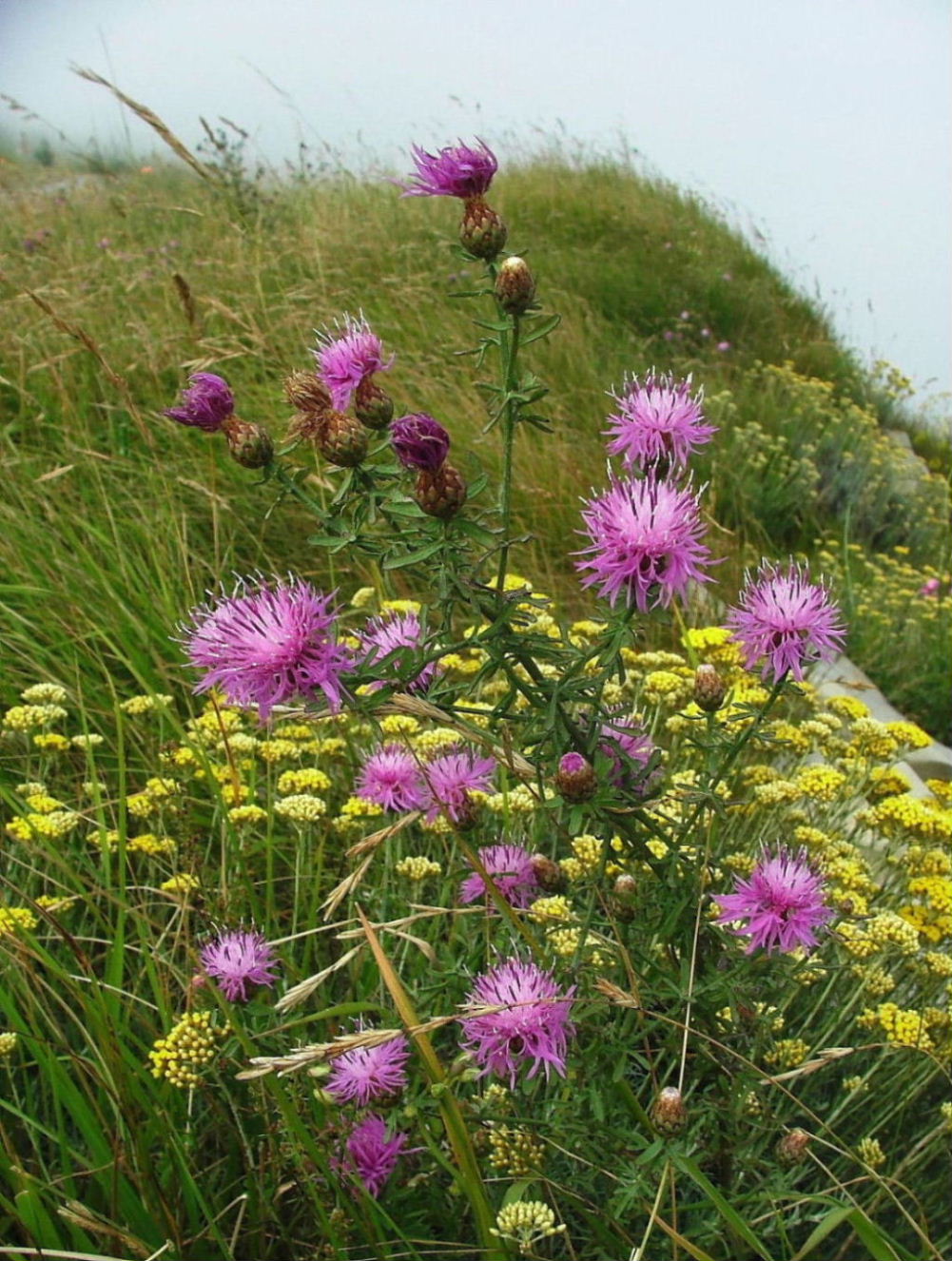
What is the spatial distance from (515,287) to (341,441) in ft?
0.89

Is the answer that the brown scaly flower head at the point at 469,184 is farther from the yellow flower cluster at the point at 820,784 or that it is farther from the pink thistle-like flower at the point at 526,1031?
the yellow flower cluster at the point at 820,784

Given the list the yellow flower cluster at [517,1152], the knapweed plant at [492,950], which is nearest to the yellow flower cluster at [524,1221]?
the knapweed plant at [492,950]

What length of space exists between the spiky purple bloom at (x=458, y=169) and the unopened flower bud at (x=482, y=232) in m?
0.05

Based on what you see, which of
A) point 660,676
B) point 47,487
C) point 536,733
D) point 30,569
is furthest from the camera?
point 47,487

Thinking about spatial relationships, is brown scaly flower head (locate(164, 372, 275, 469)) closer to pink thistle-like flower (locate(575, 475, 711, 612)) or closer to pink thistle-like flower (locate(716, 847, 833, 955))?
pink thistle-like flower (locate(575, 475, 711, 612))

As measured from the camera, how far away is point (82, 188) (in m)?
8.94

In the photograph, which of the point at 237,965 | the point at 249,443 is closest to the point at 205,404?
the point at 249,443

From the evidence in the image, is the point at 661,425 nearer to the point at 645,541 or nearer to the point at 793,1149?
the point at 645,541

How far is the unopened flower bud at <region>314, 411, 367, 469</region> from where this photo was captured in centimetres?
119

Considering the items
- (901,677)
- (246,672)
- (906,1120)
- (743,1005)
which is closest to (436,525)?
(246,672)

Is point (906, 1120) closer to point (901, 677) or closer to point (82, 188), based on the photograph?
point (901, 677)

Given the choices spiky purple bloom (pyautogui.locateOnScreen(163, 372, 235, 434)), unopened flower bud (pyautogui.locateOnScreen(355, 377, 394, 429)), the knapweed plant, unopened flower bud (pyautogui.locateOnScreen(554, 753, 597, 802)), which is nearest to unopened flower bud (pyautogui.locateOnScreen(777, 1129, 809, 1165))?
the knapweed plant

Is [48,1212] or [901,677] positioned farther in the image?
[901,677]

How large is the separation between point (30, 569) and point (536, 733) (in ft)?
7.77
